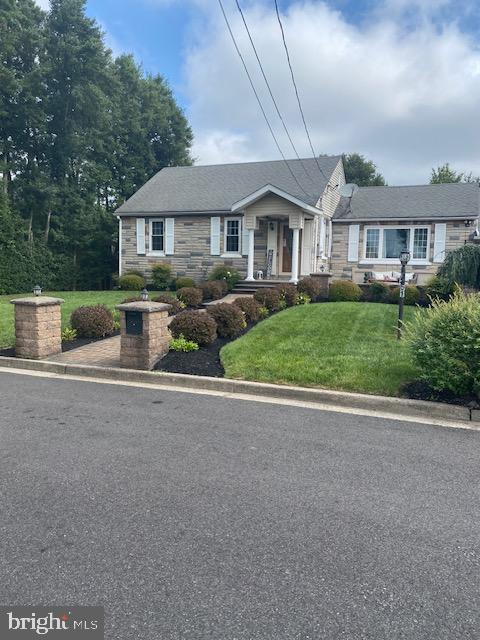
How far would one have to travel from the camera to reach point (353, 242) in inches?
797

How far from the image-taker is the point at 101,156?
31.3 metres

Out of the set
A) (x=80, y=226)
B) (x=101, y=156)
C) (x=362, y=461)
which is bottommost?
(x=362, y=461)

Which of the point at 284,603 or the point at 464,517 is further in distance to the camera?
the point at 464,517

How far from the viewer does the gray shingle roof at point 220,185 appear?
20.1 m

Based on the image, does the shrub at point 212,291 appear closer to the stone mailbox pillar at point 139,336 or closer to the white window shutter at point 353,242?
the white window shutter at point 353,242

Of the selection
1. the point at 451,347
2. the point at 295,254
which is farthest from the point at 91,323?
the point at 295,254

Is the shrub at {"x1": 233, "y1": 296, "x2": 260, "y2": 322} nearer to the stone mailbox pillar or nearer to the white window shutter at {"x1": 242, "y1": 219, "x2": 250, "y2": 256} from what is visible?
the stone mailbox pillar

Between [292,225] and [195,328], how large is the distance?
9.98 meters

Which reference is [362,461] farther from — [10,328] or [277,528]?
[10,328]

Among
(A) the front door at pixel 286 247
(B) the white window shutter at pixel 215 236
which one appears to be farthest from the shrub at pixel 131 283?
(A) the front door at pixel 286 247

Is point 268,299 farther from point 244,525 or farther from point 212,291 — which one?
point 244,525

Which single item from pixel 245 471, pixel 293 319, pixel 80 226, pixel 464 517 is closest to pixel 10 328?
pixel 293 319

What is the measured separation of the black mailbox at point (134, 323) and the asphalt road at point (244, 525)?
7.73 feet

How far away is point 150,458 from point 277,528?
1.51 meters
